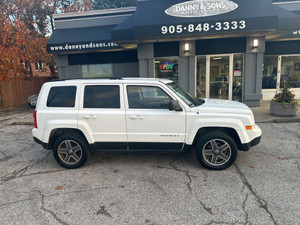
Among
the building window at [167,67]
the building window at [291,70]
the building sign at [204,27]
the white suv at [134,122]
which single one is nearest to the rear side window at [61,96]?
the white suv at [134,122]

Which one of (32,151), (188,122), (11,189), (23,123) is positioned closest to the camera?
(11,189)

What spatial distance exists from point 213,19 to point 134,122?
6.22 m

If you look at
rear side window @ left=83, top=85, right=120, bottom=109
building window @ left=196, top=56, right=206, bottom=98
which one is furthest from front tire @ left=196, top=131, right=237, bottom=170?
building window @ left=196, top=56, right=206, bottom=98

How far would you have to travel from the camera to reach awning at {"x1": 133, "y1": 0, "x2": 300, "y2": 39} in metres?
8.02

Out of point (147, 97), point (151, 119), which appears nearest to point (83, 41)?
point (147, 97)

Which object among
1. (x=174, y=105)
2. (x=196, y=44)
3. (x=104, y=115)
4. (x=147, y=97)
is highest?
(x=196, y=44)

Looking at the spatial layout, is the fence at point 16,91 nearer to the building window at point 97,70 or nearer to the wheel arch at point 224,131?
the building window at point 97,70

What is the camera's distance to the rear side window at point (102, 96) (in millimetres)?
4230

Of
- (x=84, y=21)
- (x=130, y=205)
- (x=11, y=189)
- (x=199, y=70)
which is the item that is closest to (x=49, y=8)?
(x=84, y=21)

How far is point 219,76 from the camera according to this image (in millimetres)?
10422

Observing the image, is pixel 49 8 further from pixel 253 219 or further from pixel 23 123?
pixel 253 219

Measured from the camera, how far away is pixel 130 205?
10.2ft

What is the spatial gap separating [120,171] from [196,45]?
26.3 feet

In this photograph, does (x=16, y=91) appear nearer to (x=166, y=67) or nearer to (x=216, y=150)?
(x=166, y=67)
